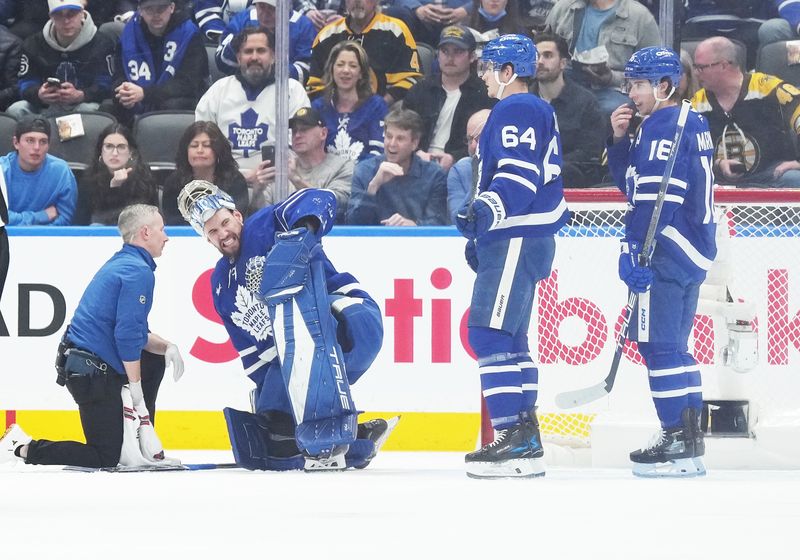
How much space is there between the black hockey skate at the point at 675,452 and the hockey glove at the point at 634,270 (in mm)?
406

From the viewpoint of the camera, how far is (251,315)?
4398 mm

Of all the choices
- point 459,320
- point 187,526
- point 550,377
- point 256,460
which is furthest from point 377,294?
point 187,526

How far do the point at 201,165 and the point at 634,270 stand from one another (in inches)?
93.8

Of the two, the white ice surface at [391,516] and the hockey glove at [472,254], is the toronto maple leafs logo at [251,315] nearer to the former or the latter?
the white ice surface at [391,516]

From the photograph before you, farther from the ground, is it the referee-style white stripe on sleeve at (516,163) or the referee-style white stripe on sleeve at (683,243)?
the referee-style white stripe on sleeve at (516,163)

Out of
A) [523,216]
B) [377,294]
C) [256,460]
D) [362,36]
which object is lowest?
[256,460]

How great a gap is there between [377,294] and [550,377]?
3.10 feet

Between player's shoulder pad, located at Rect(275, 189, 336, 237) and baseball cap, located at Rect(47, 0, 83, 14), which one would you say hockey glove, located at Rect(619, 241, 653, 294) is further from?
baseball cap, located at Rect(47, 0, 83, 14)

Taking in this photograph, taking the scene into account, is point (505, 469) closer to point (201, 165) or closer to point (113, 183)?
point (201, 165)

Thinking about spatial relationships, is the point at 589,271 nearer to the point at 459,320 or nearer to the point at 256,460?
the point at 459,320

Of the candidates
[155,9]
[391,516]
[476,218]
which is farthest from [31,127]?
[391,516]

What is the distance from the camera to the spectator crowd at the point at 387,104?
571 cm

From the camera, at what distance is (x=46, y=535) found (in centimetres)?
291

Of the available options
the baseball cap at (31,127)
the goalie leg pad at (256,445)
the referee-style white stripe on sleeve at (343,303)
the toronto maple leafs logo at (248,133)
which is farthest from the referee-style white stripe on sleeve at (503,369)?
the baseball cap at (31,127)
